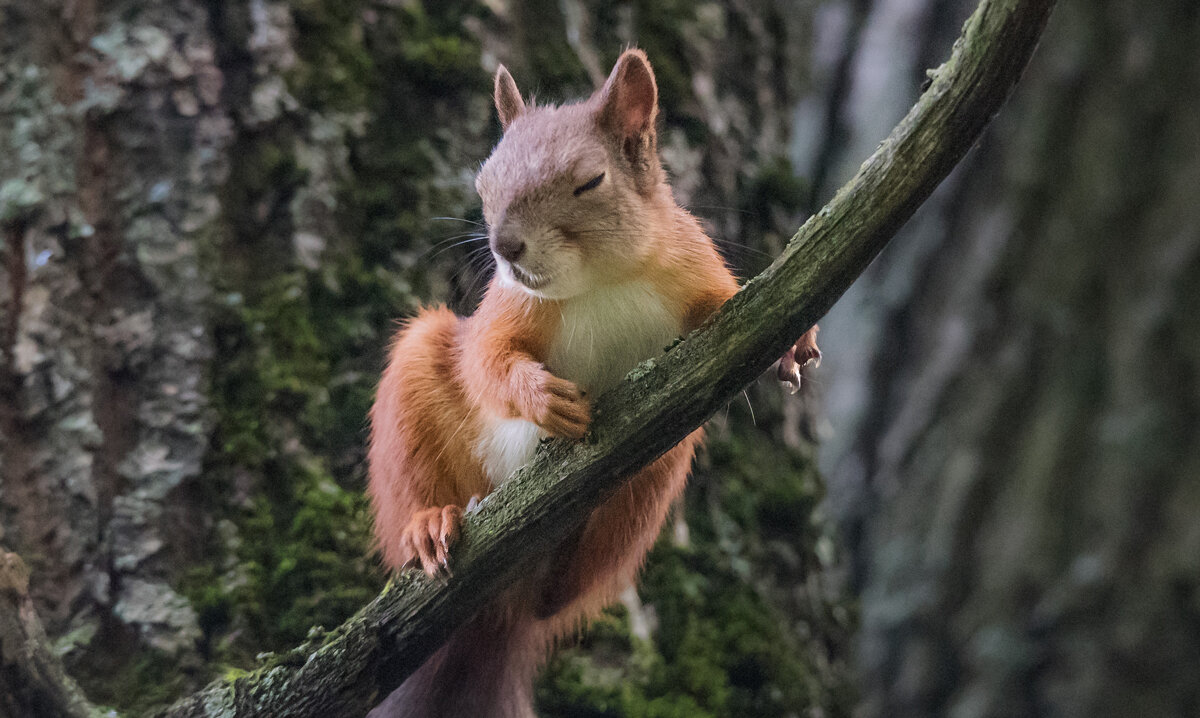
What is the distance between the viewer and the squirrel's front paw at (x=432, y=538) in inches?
30.6

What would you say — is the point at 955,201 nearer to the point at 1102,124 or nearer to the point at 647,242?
the point at 1102,124

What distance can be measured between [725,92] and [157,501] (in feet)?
3.29

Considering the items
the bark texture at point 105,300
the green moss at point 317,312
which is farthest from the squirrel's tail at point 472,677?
the bark texture at point 105,300

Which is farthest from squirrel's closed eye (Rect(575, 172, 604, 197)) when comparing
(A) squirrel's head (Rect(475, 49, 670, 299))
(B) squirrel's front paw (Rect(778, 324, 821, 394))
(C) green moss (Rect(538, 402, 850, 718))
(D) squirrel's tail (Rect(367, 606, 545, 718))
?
(C) green moss (Rect(538, 402, 850, 718))

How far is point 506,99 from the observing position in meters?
0.81

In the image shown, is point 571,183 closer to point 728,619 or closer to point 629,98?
point 629,98

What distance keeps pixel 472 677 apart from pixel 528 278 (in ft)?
1.54

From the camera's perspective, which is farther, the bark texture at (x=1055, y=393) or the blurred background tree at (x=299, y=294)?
the bark texture at (x=1055, y=393)

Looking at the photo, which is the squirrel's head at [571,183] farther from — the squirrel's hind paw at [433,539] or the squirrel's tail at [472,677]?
the squirrel's tail at [472,677]

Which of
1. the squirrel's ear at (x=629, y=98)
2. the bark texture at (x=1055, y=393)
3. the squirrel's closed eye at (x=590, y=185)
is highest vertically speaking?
the squirrel's ear at (x=629, y=98)

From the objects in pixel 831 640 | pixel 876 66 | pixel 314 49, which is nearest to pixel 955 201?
pixel 876 66

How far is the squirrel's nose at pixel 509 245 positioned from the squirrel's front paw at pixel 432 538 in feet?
0.76

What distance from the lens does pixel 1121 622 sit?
2.37 m

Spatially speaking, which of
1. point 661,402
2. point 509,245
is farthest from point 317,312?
point 661,402
